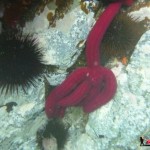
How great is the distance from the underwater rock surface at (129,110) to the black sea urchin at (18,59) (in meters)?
1.21

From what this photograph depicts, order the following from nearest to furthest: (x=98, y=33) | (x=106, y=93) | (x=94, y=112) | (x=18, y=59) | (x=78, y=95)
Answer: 1. (x=18, y=59)
2. (x=98, y=33)
3. (x=78, y=95)
4. (x=106, y=93)
5. (x=94, y=112)

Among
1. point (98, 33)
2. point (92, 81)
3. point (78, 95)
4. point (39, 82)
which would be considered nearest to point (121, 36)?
point (98, 33)

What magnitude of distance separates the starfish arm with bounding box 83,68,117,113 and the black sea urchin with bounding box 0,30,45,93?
3.11 ft

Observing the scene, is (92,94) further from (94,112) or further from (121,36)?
(121,36)

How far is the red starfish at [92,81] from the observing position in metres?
4.32

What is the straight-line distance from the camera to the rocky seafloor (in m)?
4.40

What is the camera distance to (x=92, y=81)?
14.5ft

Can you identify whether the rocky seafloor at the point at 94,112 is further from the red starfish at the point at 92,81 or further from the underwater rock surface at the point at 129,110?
the red starfish at the point at 92,81

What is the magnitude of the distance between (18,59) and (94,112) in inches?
59.2

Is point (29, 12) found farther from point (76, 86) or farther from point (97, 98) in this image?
point (97, 98)

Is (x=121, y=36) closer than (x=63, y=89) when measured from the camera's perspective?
Yes

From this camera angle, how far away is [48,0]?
4340 millimetres

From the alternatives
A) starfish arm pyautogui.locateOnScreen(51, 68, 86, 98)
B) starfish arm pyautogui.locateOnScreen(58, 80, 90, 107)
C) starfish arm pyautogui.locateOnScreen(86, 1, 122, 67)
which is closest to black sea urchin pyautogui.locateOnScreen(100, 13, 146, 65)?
starfish arm pyautogui.locateOnScreen(86, 1, 122, 67)

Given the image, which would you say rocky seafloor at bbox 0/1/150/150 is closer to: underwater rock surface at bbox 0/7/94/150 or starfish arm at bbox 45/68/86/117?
underwater rock surface at bbox 0/7/94/150
